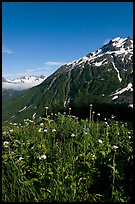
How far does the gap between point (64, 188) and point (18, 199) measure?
565 millimetres

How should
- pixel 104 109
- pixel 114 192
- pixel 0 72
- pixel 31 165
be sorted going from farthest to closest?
pixel 104 109 < pixel 31 165 < pixel 114 192 < pixel 0 72

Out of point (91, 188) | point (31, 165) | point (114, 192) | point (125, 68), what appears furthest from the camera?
point (125, 68)

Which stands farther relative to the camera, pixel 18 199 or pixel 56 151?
pixel 56 151

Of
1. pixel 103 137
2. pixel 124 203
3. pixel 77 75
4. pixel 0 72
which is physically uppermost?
pixel 77 75

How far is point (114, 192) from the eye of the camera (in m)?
3.71

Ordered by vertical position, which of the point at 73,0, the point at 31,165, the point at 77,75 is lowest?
the point at 31,165

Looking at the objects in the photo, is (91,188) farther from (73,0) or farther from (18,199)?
(73,0)

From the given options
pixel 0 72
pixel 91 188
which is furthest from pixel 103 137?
pixel 0 72

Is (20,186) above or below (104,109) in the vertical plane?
below

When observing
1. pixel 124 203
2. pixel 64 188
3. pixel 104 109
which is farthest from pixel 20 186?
pixel 104 109

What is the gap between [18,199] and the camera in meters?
3.61

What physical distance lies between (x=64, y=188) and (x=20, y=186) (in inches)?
21.4

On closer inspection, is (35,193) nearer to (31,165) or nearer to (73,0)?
(31,165)

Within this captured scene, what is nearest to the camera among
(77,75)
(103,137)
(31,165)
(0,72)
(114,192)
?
(0,72)
